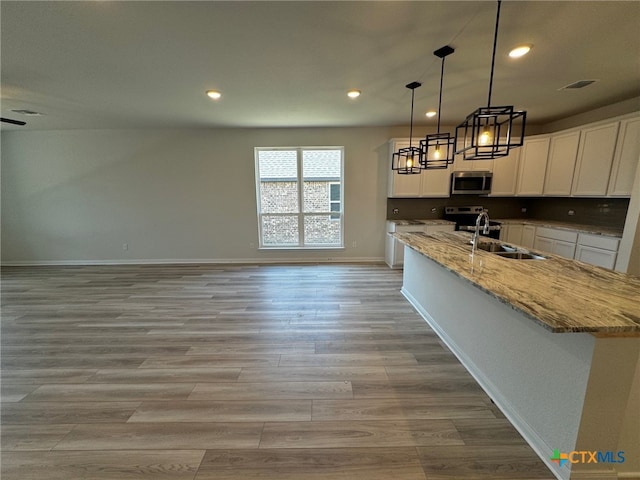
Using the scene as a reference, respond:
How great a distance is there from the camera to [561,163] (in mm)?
4066

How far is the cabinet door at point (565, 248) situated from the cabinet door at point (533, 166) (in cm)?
112

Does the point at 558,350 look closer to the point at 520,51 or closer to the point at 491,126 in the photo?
the point at 491,126

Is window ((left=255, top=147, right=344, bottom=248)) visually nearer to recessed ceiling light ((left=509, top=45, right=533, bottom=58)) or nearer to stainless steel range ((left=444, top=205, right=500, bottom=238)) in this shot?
stainless steel range ((left=444, top=205, right=500, bottom=238))

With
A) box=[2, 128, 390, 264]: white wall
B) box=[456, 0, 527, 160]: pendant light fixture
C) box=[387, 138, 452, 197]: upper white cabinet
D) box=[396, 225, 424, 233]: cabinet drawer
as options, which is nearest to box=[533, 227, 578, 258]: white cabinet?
box=[387, 138, 452, 197]: upper white cabinet

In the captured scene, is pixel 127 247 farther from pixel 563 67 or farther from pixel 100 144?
pixel 563 67

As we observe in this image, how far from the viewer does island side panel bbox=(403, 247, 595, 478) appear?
1242 millimetres

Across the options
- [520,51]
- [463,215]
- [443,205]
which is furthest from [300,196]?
[520,51]

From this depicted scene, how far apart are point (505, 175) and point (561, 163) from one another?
2.50 feet

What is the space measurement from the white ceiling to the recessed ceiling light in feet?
0.22

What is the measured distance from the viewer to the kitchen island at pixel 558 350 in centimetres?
113

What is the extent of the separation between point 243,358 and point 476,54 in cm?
345

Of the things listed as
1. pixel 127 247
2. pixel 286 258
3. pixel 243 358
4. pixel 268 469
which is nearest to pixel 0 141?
pixel 127 247

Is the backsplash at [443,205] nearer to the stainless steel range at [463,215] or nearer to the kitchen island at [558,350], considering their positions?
the stainless steel range at [463,215]

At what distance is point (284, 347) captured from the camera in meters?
2.39
